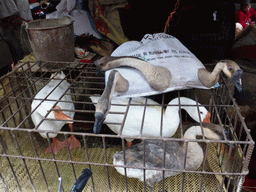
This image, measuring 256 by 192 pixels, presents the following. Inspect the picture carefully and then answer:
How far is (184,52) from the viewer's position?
1334 mm

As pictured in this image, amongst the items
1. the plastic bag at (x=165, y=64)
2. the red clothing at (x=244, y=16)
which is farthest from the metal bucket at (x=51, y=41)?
the red clothing at (x=244, y=16)

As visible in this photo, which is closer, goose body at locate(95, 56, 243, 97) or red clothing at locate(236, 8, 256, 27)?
goose body at locate(95, 56, 243, 97)

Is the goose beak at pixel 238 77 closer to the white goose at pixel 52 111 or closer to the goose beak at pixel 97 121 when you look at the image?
the goose beak at pixel 97 121

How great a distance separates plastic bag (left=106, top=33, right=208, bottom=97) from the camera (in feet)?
3.84

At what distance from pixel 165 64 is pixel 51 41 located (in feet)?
2.99

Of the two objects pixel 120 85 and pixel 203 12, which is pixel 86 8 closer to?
pixel 203 12

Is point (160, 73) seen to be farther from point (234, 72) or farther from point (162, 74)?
point (234, 72)

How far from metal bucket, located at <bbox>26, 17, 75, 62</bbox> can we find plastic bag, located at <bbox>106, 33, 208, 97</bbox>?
50 centimetres

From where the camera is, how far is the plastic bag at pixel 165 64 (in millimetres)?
1171

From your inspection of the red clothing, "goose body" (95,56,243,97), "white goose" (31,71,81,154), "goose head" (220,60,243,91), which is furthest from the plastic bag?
the red clothing

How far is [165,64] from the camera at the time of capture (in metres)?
1.22

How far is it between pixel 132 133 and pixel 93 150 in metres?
0.34

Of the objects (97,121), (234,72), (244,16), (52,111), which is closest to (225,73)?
(234,72)

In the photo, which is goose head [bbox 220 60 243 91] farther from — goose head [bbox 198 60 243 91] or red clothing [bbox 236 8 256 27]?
red clothing [bbox 236 8 256 27]
